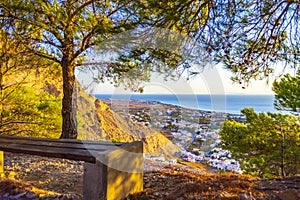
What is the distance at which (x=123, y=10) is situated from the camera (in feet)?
9.25

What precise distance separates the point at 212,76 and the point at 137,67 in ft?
2.72

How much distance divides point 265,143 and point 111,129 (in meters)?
3.39

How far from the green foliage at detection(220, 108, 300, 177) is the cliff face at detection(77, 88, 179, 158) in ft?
9.11

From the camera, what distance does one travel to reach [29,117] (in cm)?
452

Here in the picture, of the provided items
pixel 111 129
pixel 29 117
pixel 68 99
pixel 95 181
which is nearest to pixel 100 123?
pixel 111 129

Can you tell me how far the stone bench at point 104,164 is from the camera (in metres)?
1.51

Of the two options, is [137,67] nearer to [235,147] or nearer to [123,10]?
[123,10]

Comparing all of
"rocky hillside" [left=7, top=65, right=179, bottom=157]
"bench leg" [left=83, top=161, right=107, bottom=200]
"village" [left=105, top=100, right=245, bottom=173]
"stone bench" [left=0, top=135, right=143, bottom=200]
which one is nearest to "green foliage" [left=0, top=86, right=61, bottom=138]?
"rocky hillside" [left=7, top=65, right=179, bottom=157]

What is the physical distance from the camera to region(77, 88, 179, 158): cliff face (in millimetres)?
2635

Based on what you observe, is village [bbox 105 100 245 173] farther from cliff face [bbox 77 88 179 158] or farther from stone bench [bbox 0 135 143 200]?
stone bench [bbox 0 135 143 200]

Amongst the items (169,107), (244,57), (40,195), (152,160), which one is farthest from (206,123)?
(40,195)

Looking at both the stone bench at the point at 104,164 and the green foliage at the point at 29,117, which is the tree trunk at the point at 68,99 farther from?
the stone bench at the point at 104,164

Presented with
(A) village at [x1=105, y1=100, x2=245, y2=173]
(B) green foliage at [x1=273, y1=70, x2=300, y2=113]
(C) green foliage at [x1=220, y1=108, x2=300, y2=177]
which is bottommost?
(C) green foliage at [x1=220, y1=108, x2=300, y2=177]

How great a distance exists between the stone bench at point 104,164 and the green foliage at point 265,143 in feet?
13.0
